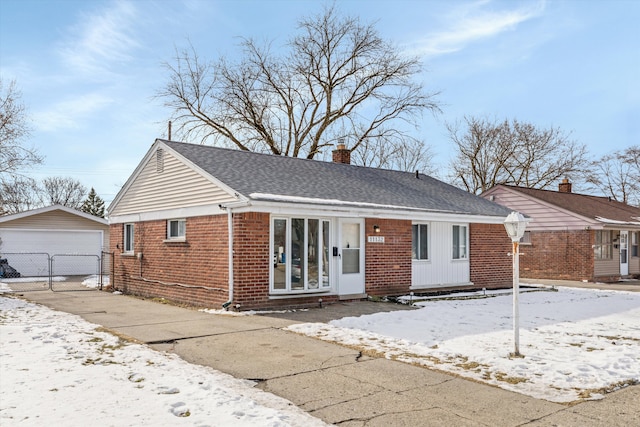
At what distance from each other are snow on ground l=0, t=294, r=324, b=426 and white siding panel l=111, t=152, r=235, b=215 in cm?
534

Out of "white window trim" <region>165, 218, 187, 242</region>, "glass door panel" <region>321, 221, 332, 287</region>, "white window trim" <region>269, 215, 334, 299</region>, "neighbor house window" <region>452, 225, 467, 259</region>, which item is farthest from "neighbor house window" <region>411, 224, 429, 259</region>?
"white window trim" <region>165, 218, 187, 242</region>

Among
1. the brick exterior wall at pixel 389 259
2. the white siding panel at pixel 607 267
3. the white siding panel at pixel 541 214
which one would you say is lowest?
the white siding panel at pixel 607 267

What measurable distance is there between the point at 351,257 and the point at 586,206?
58.2 feet

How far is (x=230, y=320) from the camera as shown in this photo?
10.6m

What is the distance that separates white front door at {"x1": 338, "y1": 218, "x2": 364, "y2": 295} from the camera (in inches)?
528

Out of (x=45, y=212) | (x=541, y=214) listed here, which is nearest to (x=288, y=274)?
(x=541, y=214)

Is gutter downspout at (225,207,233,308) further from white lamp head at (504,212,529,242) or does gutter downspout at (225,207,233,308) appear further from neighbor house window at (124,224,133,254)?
neighbor house window at (124,224,133,254)

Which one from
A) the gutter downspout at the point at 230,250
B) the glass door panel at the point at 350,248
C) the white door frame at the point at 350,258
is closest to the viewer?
the gutter downspout at the point at 230,250

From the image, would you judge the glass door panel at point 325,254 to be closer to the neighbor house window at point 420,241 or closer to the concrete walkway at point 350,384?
the concrete walkway at point 350,384

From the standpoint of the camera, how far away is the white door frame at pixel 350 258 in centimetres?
1337

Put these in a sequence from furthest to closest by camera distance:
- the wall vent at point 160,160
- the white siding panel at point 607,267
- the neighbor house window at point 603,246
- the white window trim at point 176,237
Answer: the neighbor house window at point 603,246 < the white siding panel at point 607,267 < the wall vent at point 160,160 < the white window trim at point 176,237

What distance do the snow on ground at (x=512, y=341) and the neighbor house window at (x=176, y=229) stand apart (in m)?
5.92

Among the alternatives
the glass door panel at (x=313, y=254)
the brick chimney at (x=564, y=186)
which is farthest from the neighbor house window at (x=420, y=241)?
the brick chimney at (x=564, y=186)

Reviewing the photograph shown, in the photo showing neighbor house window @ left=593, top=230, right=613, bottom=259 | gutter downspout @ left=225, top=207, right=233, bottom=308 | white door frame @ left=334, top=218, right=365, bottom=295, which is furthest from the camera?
neighbor house window @ left=593, top=230, right=613, bottom=259
